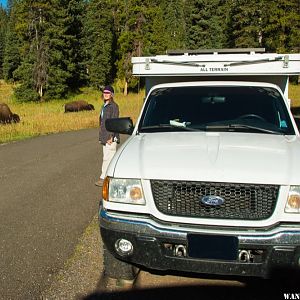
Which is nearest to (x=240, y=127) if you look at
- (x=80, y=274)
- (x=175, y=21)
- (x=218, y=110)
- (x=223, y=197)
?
(x=218, y=110)

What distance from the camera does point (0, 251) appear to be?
5598mm

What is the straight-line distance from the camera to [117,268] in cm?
441

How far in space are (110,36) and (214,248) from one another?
6066 centimetres

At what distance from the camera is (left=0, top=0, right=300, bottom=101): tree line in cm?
5047

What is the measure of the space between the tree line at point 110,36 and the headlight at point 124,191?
4509 centimetres

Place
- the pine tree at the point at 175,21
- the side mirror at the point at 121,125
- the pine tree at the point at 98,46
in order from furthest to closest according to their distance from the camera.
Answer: the pine tree at the point at 175,21, the pine tree at the point at 98,46, the side mirror at the point at 121,125

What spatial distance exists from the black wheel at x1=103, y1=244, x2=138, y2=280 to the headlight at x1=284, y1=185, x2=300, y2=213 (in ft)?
5.14

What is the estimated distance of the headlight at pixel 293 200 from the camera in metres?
3.77

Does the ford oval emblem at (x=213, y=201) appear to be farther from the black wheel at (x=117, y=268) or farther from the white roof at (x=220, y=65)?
the white roof at (x=220, y=65)

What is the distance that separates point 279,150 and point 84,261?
249 cm

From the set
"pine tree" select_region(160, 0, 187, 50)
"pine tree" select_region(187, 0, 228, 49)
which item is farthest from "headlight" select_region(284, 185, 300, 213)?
"pine tree" select_region(160, 0, 187, 50)

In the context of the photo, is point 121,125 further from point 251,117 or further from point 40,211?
point 40,211

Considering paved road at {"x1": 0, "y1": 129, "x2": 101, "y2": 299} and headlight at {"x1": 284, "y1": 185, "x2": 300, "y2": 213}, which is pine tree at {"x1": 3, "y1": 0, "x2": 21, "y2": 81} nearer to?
paved road at {"x1": 0, "y1": 129, "x2": 101, "y2": 299}

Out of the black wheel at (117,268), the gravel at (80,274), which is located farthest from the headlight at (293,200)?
the gravel at (80,274)
